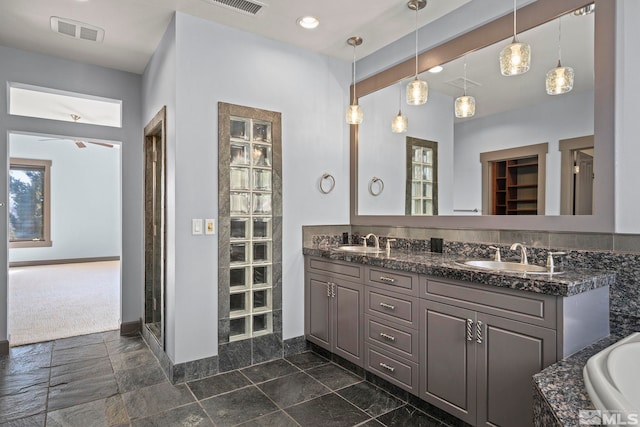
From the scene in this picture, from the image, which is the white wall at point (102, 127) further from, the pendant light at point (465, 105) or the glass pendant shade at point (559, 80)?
the glass pendant shade at point (559, 80)

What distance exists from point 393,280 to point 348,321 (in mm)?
606

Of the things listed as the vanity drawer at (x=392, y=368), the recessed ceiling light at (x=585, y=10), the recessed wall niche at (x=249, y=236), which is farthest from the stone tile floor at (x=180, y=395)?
the recessed ceiling light at (x=585, y=10)

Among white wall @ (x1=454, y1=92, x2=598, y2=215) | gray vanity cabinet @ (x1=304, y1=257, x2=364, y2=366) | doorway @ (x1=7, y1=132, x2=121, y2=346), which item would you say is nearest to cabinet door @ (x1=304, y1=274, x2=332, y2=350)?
gray vanity cabinet @ (x1=304, y1=257, x2=364, y2=366)

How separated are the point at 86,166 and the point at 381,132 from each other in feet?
24.8

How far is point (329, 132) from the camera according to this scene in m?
3.51

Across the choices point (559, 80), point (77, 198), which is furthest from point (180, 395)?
point (77, 198)

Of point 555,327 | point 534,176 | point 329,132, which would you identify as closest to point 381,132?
point 329,132

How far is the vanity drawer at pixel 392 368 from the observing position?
7.57 ft

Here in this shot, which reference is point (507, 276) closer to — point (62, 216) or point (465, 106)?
point (465, 106)

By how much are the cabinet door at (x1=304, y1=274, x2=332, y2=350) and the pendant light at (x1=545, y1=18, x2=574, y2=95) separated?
2049mm

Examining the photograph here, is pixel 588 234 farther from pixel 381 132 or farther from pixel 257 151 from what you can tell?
pixel 257 151

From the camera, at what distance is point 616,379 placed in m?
1.28

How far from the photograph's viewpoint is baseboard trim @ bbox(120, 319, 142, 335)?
12.2 ft

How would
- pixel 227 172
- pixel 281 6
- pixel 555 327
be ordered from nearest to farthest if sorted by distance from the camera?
pixel 555 327
pixel 281 6
pixel 227 172
